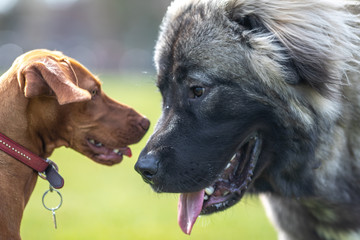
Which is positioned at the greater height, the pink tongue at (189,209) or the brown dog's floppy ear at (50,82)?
the brown dog's floppy ear at (50,82)

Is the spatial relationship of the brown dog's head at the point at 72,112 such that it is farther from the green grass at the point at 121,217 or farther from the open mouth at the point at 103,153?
the green grass at the point at 121,217

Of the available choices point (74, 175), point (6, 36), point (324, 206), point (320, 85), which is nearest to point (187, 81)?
point (320, 85)

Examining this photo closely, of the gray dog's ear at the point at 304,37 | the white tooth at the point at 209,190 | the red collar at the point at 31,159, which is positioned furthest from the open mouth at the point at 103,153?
the gray dog's ear at the point at 304,37

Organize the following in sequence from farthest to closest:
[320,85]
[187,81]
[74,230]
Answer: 1. [74,230]
2. [187,81]
3. [320,85]

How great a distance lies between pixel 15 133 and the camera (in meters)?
3.57

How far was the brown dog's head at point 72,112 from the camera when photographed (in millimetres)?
3406

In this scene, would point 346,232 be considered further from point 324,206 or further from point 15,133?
point 15,133

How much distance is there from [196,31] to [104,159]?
1.24m

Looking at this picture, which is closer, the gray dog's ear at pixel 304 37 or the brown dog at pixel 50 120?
the gray dog's ear at pixel 304 37

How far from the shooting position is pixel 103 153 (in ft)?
13.5

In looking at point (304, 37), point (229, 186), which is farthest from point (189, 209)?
point (304, 37)

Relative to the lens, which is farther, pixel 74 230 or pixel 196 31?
pixel 74 230

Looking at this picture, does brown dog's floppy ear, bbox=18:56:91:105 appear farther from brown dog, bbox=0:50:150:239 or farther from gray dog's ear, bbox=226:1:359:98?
gray dog's ear, bbox=226:1:359:98

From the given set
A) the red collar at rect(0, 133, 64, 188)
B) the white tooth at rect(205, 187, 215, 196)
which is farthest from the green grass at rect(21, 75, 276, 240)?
the red collar at rect(0, 133, 64, 188)
